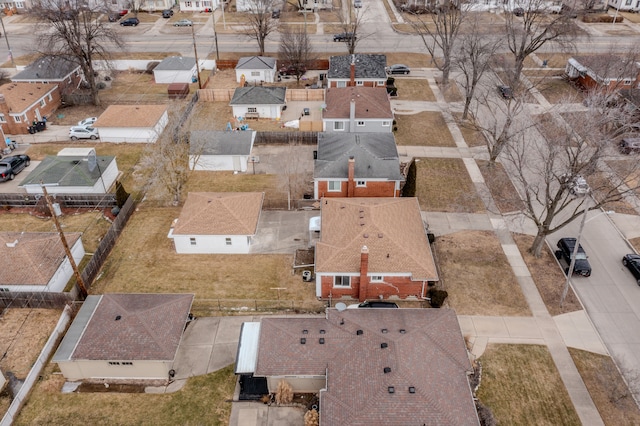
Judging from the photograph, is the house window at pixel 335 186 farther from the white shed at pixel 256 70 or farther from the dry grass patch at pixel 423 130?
the white shed at pixel 256 70

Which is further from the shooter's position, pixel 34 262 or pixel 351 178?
pixel 351 178

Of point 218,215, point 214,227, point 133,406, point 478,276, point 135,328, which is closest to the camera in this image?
point 133,406

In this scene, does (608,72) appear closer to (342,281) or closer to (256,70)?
(256,70)

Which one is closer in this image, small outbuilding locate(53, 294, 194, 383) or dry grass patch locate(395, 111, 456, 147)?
small outbuilding locate(53, 294, 194, 383)

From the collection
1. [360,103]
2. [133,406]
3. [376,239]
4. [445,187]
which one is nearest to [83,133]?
[360,103]

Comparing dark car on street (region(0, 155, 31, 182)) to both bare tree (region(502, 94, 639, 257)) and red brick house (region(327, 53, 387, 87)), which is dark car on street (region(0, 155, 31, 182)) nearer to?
red brick house (region(327, 53, 387, 87))

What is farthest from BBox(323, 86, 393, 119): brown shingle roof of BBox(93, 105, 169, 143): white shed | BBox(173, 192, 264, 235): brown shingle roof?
BBox(93, 105, 169, 143): white shed

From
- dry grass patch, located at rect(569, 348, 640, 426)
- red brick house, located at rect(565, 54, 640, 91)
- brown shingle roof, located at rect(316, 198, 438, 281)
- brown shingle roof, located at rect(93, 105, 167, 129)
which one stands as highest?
red brick house, located at rect(565, 54, 640, 91)
